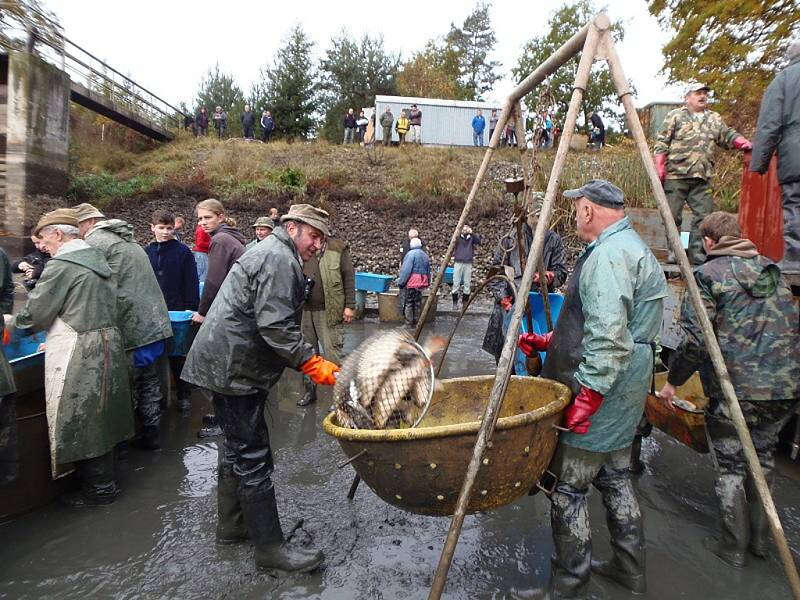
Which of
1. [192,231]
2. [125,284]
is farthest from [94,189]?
[125,284]

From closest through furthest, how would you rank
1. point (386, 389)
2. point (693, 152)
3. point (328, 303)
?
point (386, 389)
point (693, 152)
point (328, 303)

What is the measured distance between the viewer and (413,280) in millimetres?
10922

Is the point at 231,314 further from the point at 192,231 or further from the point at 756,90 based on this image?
the point at 192,231

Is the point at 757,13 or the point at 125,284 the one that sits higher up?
the point at 757,13

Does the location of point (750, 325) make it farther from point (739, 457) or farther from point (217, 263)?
point (217, 263)

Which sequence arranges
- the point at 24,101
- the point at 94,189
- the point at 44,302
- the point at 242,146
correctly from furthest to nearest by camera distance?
the point at 242,146
the point at 94,189
the point at 24,101
the point at 44,302

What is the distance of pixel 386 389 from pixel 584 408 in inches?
38.0

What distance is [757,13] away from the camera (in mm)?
10562

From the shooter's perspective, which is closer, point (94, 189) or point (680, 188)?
point (680, 188)

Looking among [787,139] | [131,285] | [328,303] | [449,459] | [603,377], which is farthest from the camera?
[328,303]

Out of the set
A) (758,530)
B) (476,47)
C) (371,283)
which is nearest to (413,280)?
(371,283)

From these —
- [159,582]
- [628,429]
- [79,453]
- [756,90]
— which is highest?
[756,90]

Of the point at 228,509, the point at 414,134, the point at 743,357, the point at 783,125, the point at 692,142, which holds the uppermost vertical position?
the point at 414,134

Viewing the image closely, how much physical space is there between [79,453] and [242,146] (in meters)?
22.9
